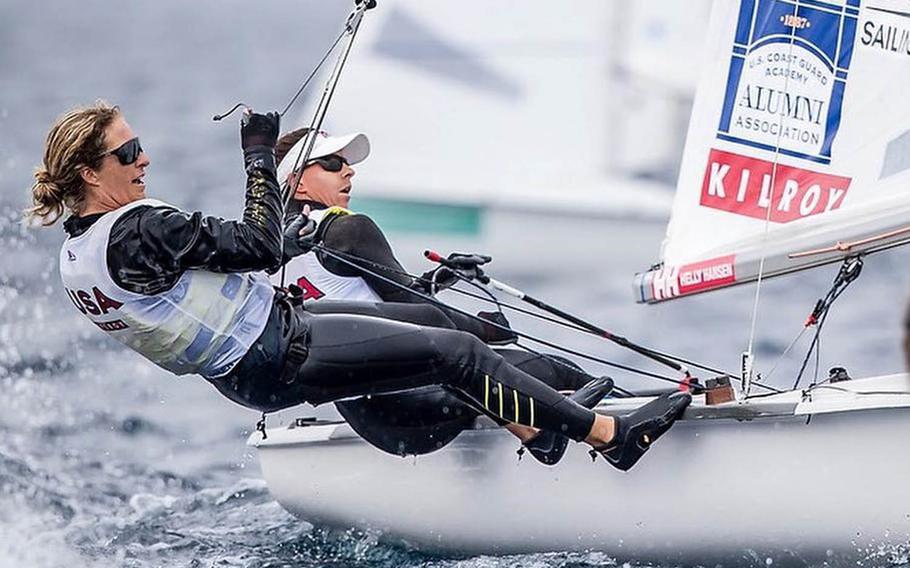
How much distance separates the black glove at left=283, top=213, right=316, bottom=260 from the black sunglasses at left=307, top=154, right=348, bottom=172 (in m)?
0.33

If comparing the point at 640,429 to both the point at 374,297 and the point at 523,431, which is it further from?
the point at 374,297

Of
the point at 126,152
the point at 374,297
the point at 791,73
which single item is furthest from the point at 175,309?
the point at 791,73

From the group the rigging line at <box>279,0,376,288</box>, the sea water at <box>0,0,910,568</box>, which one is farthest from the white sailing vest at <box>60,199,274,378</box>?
the sea water at <box>0,0,910,568</box>

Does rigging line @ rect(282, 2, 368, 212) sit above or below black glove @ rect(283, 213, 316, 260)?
above

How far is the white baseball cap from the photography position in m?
4.33

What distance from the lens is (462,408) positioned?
424 cm

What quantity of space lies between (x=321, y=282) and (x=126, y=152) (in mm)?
825

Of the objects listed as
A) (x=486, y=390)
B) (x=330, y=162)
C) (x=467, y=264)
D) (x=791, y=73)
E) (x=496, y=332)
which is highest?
(x=791, y=73)

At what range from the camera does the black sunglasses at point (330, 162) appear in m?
4.37

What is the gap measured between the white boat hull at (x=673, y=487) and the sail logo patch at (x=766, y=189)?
444 mm

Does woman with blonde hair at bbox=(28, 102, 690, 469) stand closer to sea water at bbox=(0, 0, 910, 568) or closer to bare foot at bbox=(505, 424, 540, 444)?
bare foot at bbox=(505, 424, 540, 444)

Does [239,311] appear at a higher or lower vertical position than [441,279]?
lower

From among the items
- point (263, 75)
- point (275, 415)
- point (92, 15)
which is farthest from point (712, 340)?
point (92, 15)

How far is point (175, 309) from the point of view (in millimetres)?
3709
